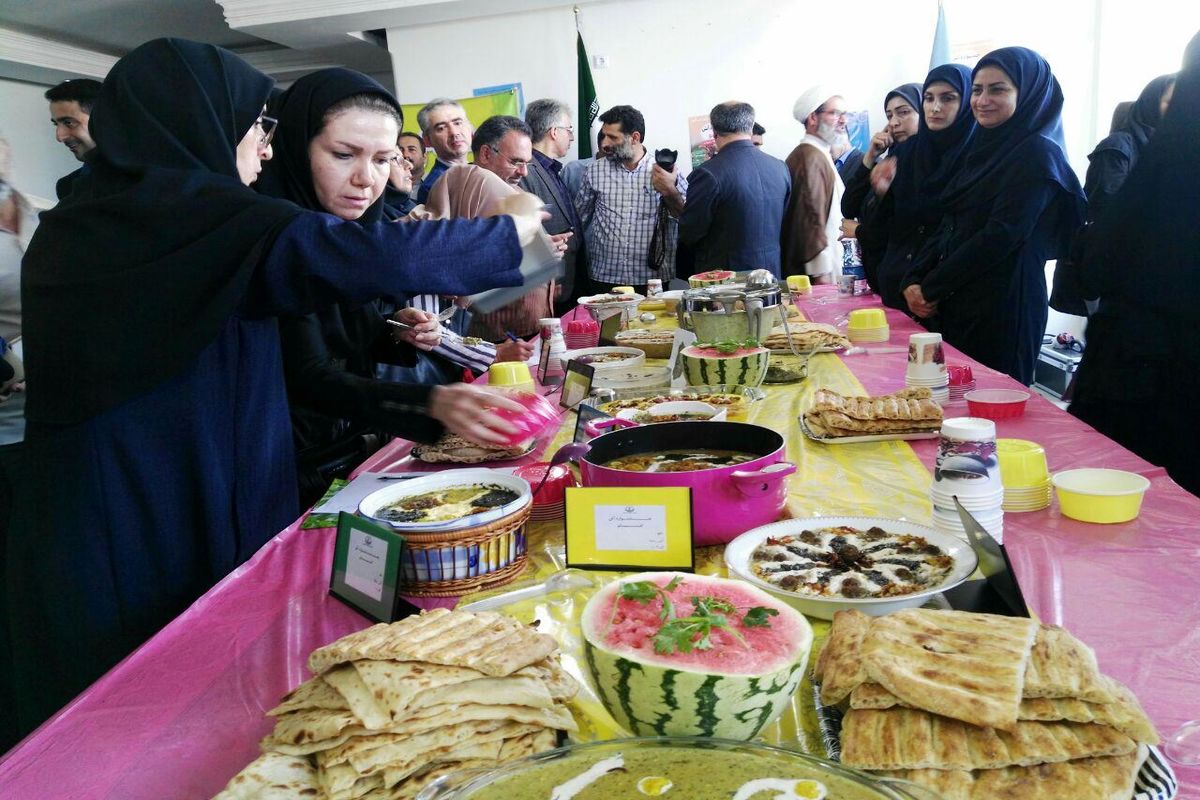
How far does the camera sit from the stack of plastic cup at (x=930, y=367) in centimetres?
209

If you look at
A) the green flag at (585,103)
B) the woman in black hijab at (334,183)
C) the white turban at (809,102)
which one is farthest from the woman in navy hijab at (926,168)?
the green flag at (585,103)

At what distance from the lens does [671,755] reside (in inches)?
23.0

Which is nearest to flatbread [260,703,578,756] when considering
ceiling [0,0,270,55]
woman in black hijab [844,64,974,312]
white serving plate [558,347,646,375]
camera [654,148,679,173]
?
white serving plate [558,347,646,375]

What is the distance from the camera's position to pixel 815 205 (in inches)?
239

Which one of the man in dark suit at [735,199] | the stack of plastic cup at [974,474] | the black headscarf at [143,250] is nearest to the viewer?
the stack of plastic cup at [974,474]

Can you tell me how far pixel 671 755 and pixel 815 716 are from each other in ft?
1.07

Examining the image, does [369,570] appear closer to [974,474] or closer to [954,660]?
[954,660]

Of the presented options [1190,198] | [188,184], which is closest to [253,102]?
[188,184]

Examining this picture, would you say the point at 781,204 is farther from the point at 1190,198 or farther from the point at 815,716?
the point at 815,716

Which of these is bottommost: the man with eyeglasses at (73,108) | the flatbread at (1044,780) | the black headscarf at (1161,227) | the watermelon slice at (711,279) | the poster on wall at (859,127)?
the flatbread at (1044,780)

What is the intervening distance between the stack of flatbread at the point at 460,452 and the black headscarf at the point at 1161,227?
6.20ft

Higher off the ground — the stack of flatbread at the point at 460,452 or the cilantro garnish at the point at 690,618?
the cilantro garnish at the point at 690,618

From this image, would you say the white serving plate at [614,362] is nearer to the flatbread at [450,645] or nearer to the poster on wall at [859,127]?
the flatbread at [450,645]

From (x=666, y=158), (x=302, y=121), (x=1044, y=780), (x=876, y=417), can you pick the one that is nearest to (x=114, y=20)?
(x=666, y=158)
